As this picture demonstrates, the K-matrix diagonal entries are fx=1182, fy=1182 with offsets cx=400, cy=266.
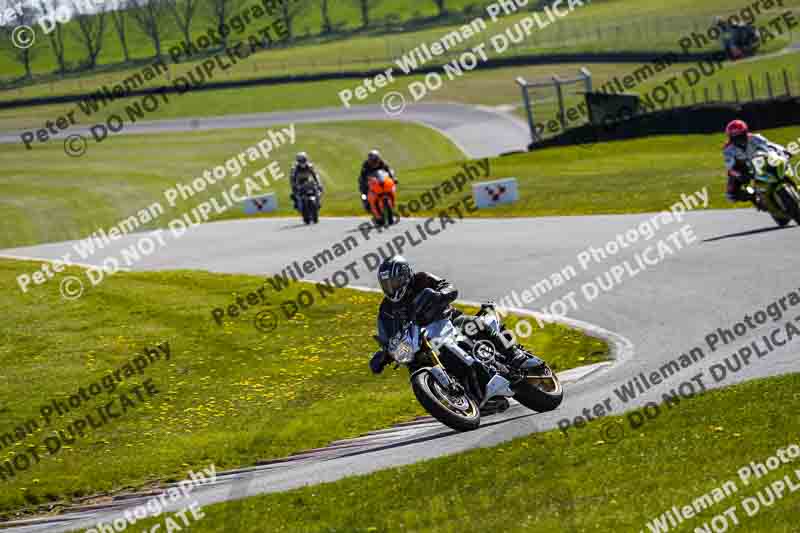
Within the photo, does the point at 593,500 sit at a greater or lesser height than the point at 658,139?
greater

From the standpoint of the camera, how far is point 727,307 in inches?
575

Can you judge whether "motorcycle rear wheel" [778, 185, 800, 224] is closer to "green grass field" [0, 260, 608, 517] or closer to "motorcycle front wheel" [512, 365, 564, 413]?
"green grass field" [0, 260, 608, 517]

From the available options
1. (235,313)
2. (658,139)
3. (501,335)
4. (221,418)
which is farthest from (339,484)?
(658,139)

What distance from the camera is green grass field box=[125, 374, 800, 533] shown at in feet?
24.9

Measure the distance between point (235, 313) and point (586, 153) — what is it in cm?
2491

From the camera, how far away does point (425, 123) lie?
67312 millimetres

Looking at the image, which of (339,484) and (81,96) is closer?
(339,484)

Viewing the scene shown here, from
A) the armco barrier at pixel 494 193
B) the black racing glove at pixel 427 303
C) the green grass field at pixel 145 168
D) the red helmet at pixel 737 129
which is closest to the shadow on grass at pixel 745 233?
the red helmet at pixel 737 129

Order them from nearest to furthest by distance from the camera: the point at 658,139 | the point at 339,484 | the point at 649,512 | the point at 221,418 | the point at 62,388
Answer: the point at 649,512 → the point at 339,484 → the point at 221,418 → the point at 62,388 → the point at 658,139

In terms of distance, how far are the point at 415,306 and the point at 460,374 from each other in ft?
2.42

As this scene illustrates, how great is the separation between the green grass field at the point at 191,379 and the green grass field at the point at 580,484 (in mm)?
3142

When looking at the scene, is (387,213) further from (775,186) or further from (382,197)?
(775,186)

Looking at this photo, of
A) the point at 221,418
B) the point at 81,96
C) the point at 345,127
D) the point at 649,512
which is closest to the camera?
the point at 649,512

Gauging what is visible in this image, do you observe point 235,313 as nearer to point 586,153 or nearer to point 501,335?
point 501,335
